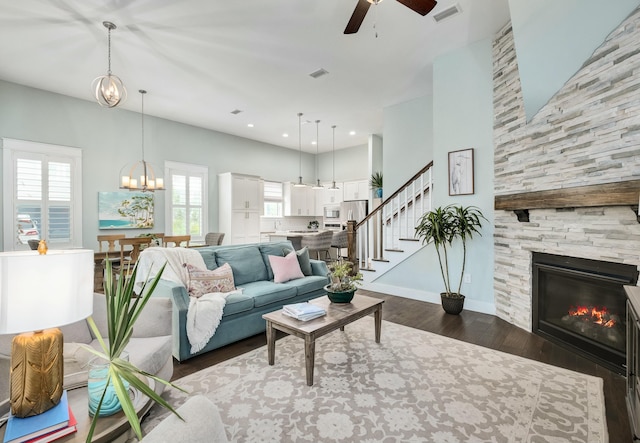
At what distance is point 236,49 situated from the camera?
3.84m

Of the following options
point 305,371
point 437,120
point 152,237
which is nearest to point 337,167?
point 437,120

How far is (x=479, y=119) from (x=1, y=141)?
6812 mm

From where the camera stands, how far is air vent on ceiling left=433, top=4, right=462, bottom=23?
3.19 meters

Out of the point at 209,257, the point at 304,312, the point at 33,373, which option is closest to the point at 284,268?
the point at 209,257

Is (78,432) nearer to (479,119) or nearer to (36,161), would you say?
(479,119)

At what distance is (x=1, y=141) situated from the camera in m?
4.55

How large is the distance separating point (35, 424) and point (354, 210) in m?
7.59

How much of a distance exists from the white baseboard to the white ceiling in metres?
3.28

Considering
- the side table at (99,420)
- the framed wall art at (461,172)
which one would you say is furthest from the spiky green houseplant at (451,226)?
the side table at (99,420)

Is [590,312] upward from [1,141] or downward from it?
downward

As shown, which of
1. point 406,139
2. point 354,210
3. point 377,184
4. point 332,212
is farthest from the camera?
point 332,212

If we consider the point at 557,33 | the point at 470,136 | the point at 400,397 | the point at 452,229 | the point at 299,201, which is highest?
the point at 557,33

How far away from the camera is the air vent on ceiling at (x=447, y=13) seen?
3.19 meters

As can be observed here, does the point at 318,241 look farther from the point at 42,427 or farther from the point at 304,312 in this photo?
the point at 42,427
